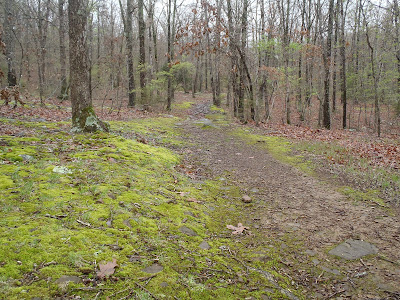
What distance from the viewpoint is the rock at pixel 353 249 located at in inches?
135

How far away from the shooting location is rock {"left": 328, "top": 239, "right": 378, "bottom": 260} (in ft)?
11.2

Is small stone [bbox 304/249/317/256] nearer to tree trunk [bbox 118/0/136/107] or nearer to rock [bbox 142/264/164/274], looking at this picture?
rock [bbox 142/264/164/274]

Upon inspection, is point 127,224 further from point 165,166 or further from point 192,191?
point 165,166

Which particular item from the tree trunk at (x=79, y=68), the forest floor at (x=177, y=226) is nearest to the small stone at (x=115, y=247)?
the forest floor at (x=177, y=226)

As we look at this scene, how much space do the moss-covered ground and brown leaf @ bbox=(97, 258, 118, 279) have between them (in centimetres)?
3

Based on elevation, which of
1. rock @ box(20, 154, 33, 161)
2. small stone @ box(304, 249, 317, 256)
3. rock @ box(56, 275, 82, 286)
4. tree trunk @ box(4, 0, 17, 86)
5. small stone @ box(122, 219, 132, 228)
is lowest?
small stone @ box(304, 249, 317, 256)

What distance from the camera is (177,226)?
362cm

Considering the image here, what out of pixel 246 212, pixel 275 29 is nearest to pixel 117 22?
pixel 275 29

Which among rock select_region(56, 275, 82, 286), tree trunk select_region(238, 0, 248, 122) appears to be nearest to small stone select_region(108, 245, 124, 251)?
rock select_region(56, 275, 82, 286)

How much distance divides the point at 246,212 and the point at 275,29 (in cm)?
A: 1509

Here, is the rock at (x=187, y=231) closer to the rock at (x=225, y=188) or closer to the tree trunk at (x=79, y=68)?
the rock at (x=225, y=188)

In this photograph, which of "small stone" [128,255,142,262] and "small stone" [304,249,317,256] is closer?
"small stone" [128,255,142,262]

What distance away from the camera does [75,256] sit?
2486mm

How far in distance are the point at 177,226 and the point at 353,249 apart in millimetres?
2440
